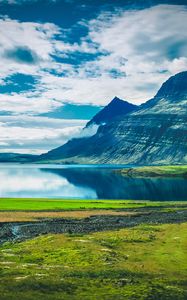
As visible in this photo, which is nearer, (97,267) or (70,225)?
(97,267)

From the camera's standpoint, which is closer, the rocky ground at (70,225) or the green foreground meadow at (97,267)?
the green foreground meadow at (97,267)

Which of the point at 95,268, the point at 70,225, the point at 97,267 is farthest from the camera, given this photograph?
the point at 70,225

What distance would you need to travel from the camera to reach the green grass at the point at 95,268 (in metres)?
33.4

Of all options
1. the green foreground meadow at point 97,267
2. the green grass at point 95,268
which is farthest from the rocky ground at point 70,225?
the green grass at point 95,268

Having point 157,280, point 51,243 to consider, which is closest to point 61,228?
point 51,243

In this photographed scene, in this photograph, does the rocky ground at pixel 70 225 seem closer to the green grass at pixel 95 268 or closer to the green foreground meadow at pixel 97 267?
the green foreground meadow at pixel 97 267

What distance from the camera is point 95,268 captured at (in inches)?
1640

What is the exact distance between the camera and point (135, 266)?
42.9 meters

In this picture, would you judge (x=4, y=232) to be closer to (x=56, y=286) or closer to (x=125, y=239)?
(x=125, y=239)

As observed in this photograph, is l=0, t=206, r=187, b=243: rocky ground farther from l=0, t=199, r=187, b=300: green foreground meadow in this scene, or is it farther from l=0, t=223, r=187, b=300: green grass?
l=0, t=223, r=187, b=300: green grass

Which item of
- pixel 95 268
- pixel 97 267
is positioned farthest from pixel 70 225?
pixel 95 268

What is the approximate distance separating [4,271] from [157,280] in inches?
583

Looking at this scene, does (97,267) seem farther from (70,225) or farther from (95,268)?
(70,225)

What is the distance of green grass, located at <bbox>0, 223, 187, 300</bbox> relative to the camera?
33.4 metres
